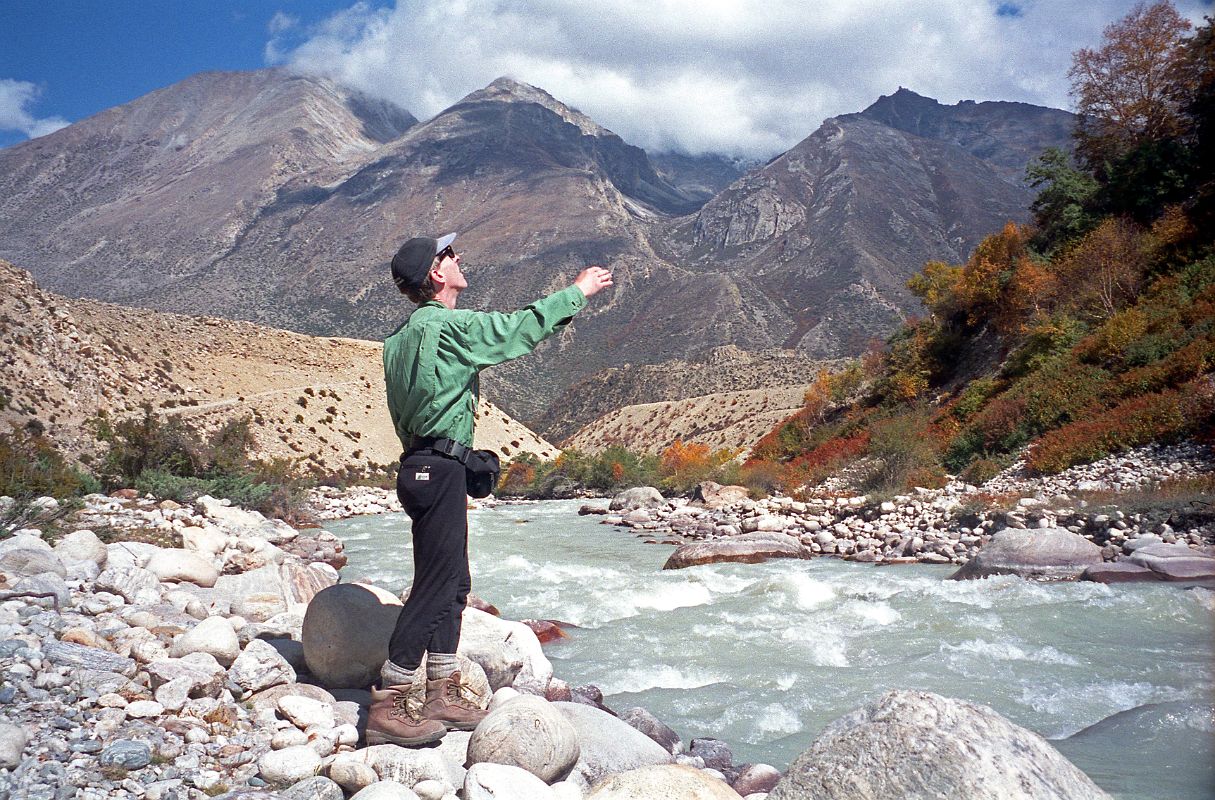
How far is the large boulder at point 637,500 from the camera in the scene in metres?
30.3

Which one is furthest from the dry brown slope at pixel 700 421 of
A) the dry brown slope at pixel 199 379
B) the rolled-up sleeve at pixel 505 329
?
the rolled-up sleeve at pixel 505 329

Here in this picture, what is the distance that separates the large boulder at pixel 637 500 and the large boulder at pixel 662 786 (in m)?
26.1

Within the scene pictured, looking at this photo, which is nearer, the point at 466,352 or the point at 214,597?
the point at 466,352

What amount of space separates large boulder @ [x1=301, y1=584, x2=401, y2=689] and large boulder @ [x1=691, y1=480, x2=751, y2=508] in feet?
71.5

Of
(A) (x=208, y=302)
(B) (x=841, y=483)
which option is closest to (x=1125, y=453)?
(B) (x=841, y=483)

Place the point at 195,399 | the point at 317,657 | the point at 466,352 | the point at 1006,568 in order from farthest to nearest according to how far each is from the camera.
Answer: the point at 195,399, the point at 1006,568, the point at 317,657, the point at 466,352

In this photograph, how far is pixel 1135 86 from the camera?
27.8m

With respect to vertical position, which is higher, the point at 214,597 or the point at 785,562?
the point at 214,597

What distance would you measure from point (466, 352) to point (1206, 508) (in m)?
13.1

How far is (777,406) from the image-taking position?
58.1m

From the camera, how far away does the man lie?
3.63 metres

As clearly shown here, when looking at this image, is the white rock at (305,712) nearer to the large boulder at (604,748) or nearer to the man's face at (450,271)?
the large boulder at (604,748)

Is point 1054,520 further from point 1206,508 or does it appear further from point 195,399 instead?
point 195,399

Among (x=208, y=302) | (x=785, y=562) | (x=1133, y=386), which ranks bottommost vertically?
(x=785, y=562)
